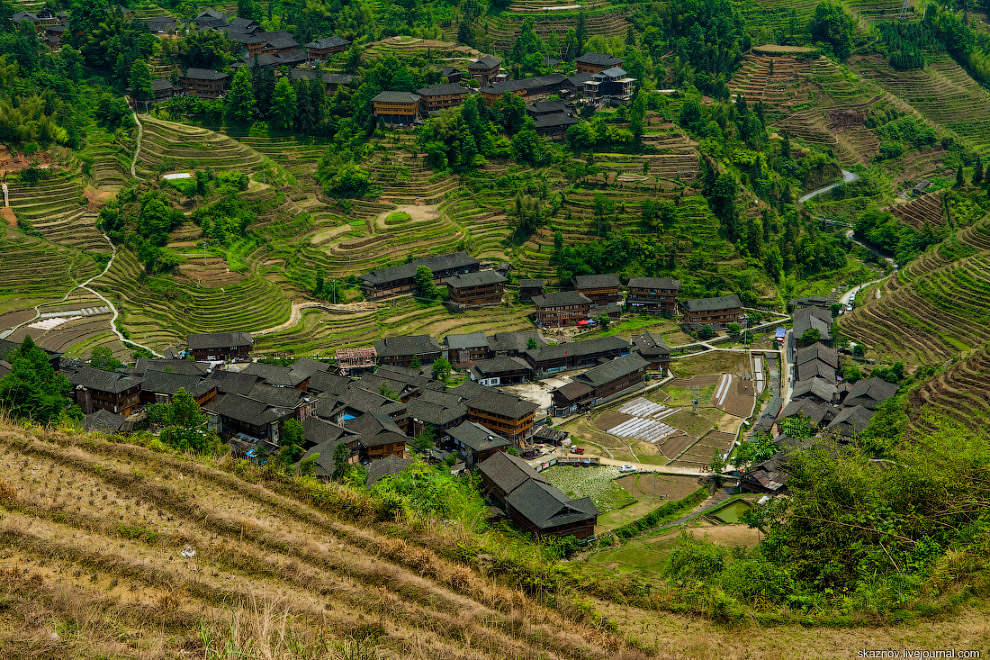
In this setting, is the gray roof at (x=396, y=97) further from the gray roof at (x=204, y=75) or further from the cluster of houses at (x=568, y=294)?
the cluster of houses at (x=568, y=294)

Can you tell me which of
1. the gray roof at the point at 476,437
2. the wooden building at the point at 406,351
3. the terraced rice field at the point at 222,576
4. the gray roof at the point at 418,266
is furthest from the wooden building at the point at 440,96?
the terraced rice field at the point at 222,576

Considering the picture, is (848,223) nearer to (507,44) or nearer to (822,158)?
(822,158)

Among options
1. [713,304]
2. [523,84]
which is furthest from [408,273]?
[523,84]

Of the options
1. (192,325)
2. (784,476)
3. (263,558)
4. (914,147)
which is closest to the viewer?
(263,558)

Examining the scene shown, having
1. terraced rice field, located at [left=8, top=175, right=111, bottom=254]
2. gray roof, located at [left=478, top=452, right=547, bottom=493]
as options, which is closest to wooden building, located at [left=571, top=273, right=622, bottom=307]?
gray roof, located at [left=478, top=452, right=547, bottom=493]

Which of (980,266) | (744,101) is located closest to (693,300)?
(980,266)
